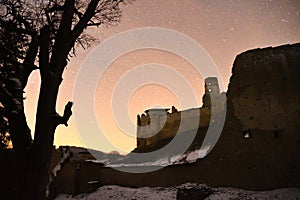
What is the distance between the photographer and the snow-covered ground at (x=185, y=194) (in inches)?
506

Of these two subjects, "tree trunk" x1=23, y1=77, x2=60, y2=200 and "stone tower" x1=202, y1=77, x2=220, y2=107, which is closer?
"tree trunk" x1=23, y1=77, x2=60, y2=200

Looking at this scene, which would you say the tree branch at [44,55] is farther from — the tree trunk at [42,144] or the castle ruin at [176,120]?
the castle ruin at [176,120]

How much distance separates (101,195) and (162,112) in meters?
25.7

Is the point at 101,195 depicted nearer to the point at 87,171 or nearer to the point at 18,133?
the point at 87,171

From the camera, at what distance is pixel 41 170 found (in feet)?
17.6

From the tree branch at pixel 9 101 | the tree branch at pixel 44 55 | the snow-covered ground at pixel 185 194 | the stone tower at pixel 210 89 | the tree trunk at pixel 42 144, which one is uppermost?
the stone tower at pixel 210 89

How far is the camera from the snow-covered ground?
12.9 m

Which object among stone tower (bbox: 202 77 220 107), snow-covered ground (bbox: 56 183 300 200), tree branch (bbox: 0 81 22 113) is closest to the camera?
tree branch (bbox: 0 81 22 113)

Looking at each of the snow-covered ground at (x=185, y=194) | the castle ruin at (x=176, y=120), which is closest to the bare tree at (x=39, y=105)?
the snow-covered ground at (x=185, y=194)

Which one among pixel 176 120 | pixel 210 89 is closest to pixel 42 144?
pixel 176 120

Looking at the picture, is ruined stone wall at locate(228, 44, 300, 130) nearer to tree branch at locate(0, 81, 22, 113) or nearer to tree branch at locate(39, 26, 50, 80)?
tree branch at locate(39, 26, 50, 80)

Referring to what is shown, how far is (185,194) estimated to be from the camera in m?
15.7

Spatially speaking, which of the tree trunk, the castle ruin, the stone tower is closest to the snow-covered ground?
the tree trunk

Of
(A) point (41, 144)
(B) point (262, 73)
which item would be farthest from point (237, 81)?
(A) point (41, 144)
